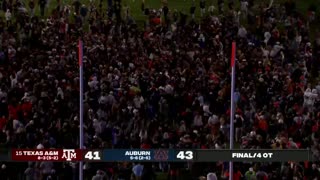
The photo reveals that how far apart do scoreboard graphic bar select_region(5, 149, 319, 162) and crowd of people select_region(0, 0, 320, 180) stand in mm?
2217

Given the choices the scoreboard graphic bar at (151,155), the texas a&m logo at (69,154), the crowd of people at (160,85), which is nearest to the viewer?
the scoreboard graphic bar at (151,155)

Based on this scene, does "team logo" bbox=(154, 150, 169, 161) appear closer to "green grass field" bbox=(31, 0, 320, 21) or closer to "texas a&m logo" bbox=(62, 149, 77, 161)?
"texas a&m logo" bbox=(62, 149, 77, 161)

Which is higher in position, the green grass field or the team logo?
the green grass field

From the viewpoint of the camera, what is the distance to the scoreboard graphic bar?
21.8m

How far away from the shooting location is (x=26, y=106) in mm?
27078

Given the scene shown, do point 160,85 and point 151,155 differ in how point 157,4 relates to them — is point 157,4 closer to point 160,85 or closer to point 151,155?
point 160,85

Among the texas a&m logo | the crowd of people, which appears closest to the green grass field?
the crowd of people

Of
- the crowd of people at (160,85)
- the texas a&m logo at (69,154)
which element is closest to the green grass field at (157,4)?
the crowd of people at (160,85)

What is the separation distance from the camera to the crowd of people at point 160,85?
82.8 feet

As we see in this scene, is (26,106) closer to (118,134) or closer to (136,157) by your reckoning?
(118,134)

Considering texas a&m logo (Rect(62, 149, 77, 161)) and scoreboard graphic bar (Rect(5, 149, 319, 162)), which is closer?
scoreboard graphic bar (Rect(5, 149, 319, 162))

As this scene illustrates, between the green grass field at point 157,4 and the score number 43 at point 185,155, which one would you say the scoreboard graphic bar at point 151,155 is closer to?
the score number 43 at point 185,155

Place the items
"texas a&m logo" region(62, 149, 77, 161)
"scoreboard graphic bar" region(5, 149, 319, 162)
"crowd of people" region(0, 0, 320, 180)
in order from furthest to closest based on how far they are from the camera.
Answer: "crowd of people" region(0, 0, 320, 180)
"texas a&m logo" region(62, 149, 77, 161)
"scoreboard graphic bar" region(5, 149, 319, 162)

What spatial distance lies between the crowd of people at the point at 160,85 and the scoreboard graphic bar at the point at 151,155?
7.27ft
